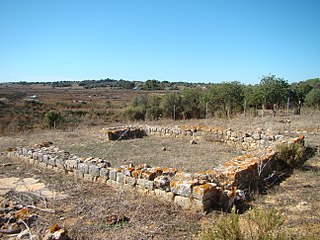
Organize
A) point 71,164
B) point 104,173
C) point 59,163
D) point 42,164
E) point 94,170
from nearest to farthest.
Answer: point 104,173
point 94,170
point 71,164
point 59,163
point 42,164

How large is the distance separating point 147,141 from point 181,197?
307 inches

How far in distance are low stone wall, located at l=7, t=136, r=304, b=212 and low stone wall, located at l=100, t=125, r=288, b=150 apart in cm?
259

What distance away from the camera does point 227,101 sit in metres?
21.5

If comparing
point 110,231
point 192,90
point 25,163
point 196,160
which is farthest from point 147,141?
point 192,90

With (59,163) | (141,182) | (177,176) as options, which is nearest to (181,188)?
(177,176)

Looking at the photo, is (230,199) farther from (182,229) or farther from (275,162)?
(275,162)

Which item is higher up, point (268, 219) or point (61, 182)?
point (268, 219)

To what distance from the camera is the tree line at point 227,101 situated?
66.4 ft

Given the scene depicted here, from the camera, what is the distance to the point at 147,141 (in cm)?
1292

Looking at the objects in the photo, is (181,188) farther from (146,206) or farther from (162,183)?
(146,206)

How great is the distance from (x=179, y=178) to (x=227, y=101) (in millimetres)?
16781

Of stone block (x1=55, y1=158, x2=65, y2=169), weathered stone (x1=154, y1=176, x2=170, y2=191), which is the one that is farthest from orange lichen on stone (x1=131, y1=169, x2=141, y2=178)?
stone block (x1=55, y1=158, x2=65, y2=169)

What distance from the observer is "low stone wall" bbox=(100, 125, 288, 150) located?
10773mm

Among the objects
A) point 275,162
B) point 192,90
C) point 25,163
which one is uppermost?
point 192,90
